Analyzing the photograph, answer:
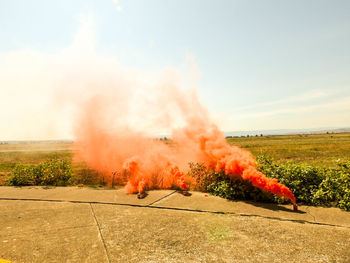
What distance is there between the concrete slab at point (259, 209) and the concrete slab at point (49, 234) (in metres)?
2.19

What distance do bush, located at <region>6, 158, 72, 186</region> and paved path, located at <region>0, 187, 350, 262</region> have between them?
300 cm

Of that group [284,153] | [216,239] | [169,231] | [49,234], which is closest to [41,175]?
[49,234]

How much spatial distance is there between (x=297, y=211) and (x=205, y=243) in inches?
117

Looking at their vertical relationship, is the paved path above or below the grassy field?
above

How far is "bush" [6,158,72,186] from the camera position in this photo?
30.8 feet

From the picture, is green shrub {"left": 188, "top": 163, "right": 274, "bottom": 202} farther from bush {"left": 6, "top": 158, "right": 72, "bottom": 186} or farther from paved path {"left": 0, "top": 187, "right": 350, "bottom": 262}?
bush {"left": 6, "top": 158, "right": 72, "bottom": 186}

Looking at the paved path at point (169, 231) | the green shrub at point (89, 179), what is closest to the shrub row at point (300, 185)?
the paved path at point (169, 231)

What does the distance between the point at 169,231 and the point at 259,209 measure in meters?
2.62

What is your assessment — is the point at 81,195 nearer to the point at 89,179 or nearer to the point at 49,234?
the point at 49,234

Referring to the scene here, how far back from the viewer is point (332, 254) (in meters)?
3.49

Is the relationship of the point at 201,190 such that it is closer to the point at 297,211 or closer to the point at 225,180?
the point at 225,180

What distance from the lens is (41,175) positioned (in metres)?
9.67

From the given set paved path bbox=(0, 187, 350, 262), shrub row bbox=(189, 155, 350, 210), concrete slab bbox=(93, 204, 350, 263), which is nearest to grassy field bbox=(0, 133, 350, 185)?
shrub row bbox=(189, 155, 350, 210)

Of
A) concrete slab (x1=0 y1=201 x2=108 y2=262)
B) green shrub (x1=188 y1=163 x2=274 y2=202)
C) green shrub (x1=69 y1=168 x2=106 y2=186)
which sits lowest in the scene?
green shrub (x1=69 y1=168 x2=106 y2=186)
